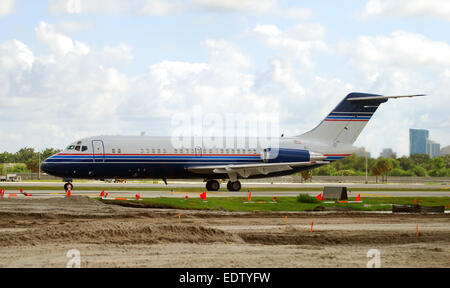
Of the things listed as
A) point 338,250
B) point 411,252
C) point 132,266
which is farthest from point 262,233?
point 132,266

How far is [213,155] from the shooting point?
4578 cm

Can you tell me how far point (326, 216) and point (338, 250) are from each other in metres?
10.7

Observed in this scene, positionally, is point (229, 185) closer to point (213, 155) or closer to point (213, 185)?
point (213, 185)

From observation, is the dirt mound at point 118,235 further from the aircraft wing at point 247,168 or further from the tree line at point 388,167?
the tree line at point 388,167

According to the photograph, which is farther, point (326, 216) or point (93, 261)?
point (326, 216)

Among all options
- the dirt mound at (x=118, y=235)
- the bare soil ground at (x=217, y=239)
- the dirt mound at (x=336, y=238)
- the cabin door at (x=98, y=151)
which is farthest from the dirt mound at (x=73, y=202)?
the dirt mound at (x=336, y=238)

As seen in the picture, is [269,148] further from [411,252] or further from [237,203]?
[411,252]

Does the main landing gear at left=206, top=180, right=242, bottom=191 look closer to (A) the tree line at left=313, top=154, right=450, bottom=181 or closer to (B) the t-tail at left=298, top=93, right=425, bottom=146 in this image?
(B) the t-tail at left=298, top=93, right=425, bottom=146

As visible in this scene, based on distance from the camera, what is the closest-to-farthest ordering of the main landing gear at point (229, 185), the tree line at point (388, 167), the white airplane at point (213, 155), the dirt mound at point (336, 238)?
1. the dirt mound at point (336, 238)
2. the white airplane at point (213, 155)
3. the main landing gear at point (229, 185)
4. the tree line at point (388, 167)

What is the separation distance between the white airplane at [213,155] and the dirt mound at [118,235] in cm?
2207

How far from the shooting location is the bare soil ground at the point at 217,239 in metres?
15.6

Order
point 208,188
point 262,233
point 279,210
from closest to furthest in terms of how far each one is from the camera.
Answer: point 262,233 < point 279,210 < point 208,188
